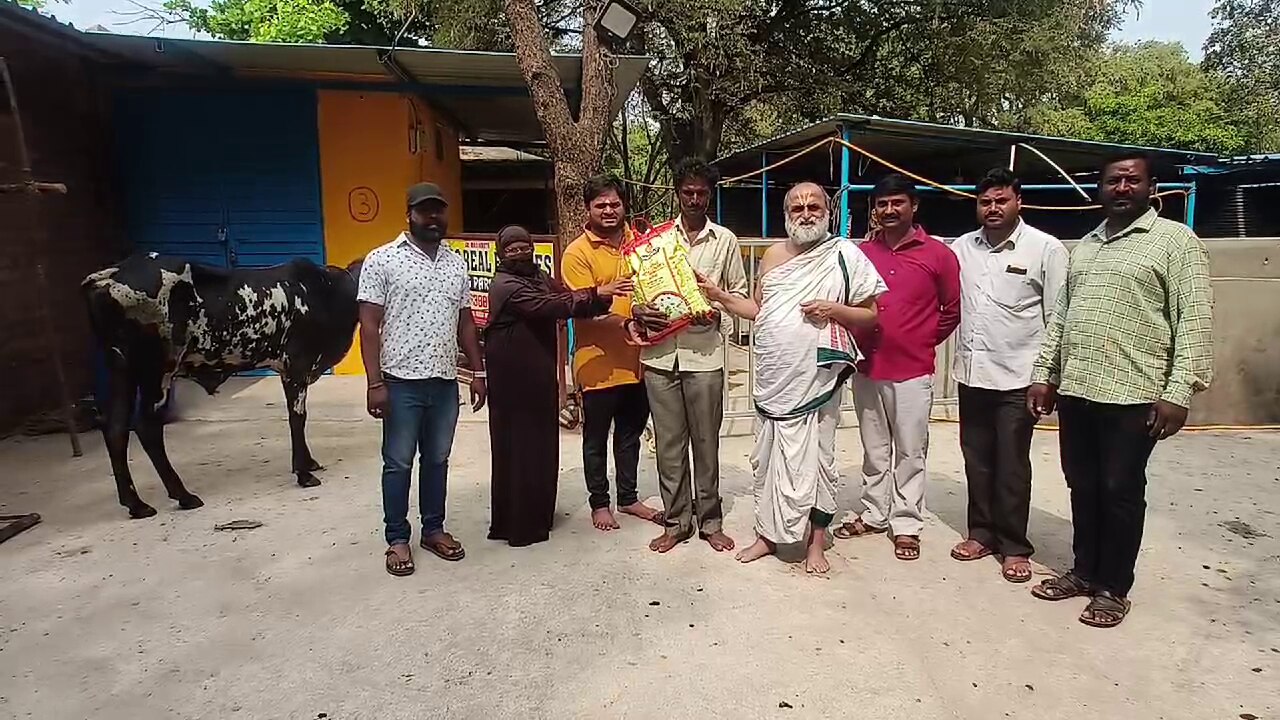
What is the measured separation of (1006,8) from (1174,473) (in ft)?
32.7

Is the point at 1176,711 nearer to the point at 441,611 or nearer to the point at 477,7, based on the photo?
the point at 441,611

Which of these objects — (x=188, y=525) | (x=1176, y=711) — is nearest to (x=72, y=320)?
(x=188, y=525)

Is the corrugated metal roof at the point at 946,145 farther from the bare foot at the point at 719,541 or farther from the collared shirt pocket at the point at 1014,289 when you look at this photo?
the bare foot at the point at 719,541

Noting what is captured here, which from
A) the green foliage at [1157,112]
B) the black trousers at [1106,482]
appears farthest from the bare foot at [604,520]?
the green foliage at [1157,112]

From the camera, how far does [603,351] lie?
155 inches

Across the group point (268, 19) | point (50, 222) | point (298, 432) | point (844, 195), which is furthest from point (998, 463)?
point (268, 19)

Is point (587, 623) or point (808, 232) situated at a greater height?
point (808, 232)

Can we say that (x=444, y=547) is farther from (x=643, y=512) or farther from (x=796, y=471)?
(x=796, y=471)

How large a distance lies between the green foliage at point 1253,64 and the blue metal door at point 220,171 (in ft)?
70.7

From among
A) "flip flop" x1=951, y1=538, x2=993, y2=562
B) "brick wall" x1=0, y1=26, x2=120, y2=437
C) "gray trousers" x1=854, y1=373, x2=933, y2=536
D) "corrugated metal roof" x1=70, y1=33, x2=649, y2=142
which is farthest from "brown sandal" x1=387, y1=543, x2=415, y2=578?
"corrugated metal roof" x1=70, y1=33, x2=649, y2=142

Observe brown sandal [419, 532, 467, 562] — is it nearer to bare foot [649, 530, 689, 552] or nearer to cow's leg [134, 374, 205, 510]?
bare foot [649, 530, 689, 552]

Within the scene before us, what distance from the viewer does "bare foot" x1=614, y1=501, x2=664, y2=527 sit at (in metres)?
4.23

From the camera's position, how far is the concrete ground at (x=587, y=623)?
2.68 meters

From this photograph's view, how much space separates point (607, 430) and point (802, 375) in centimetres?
109
